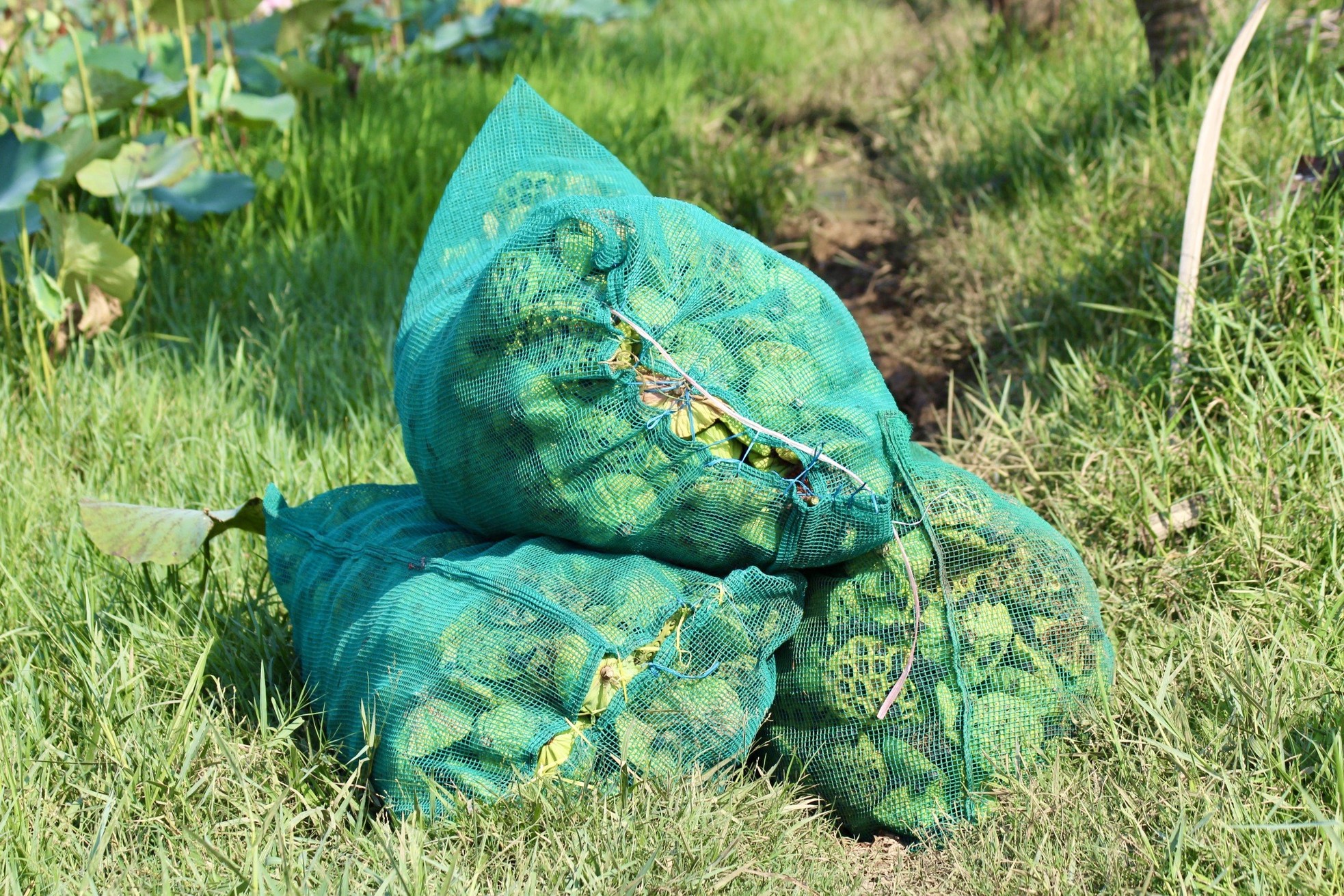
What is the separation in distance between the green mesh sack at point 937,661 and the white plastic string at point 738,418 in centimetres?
9

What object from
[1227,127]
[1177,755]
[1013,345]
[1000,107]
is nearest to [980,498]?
[1177,755]

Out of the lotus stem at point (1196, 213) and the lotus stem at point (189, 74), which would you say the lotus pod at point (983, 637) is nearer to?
the lotus stem at point (1196, 213)

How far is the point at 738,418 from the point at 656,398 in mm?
109

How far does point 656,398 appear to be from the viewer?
1541 mm

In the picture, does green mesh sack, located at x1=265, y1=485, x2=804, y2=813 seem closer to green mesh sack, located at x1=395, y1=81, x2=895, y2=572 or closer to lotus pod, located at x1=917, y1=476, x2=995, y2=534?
green mesh sack, located at x1=395, y1=81, x2=895, y2=572

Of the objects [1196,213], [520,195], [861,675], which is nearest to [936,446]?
[1196,213]

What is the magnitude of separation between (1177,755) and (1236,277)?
119cm

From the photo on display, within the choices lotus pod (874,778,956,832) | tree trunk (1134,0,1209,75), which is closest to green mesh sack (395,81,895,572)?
lotus pod (874,778,956,832)

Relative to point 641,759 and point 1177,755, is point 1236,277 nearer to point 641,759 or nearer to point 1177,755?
point 1177,755

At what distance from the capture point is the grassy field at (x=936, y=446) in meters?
1.51

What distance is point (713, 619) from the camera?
1576mm

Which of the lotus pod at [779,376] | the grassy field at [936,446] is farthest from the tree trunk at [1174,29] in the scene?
the lotus pod at [779,376]

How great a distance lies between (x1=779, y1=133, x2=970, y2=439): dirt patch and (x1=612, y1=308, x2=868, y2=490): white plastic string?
3.37 feet

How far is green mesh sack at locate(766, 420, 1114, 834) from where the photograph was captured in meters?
1.66
